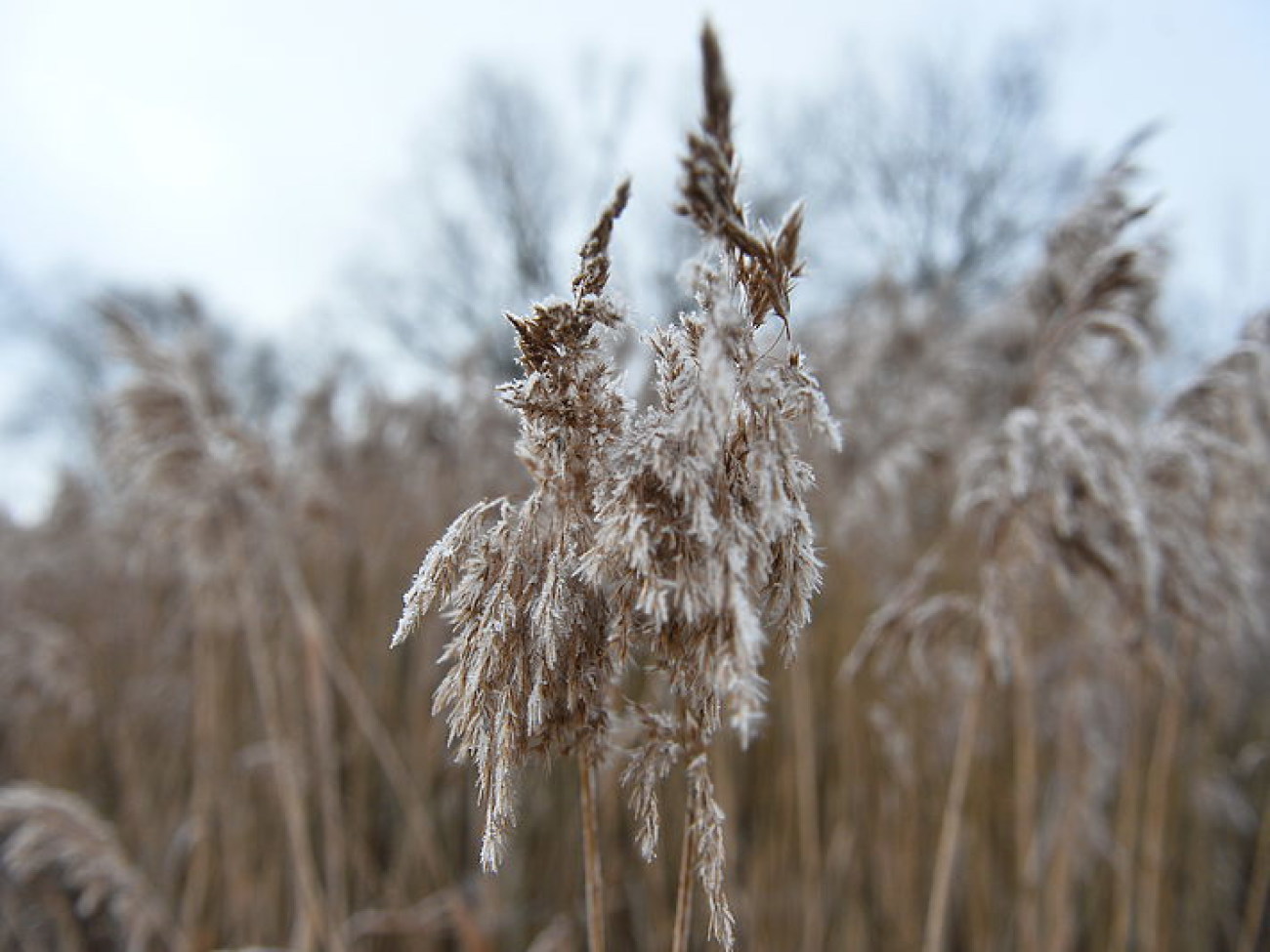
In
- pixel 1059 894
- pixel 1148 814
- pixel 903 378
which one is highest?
pixel 903 378

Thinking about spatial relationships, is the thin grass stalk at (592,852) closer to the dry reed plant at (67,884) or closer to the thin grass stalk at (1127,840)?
the thin grass stalk at (1127,840)

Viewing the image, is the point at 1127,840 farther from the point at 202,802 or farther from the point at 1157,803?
the point at 202,802

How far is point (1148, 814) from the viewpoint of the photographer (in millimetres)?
1965

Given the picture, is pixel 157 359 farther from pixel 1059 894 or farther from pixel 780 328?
pixel 1059 894

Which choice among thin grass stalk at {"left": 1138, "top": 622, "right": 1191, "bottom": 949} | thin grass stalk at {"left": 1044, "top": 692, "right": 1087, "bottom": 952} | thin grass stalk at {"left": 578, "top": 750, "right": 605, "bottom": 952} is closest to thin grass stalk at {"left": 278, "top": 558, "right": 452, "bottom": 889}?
thin grass stalk at {"left": 1044, "top": 692, "right": 1087, "bottom": 952}

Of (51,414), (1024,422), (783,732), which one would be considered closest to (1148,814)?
(783,732)

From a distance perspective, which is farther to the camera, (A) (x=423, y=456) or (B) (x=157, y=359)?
(A) (x=423, y=456)

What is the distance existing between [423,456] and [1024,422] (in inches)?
131

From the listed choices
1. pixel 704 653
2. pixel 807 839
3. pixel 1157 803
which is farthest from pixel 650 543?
pixel 1157 803

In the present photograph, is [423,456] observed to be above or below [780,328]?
above

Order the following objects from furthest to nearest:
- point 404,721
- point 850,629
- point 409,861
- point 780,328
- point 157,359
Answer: point 404,721, point 850,629, point 409,861, point 157,359, point 780,328

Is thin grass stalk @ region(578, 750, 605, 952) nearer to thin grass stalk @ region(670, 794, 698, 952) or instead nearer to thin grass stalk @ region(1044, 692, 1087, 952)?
thin grass stalk @ region(670, 794, 698, 952)

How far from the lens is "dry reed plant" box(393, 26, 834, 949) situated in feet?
1.71

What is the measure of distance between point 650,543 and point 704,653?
0.08 m
